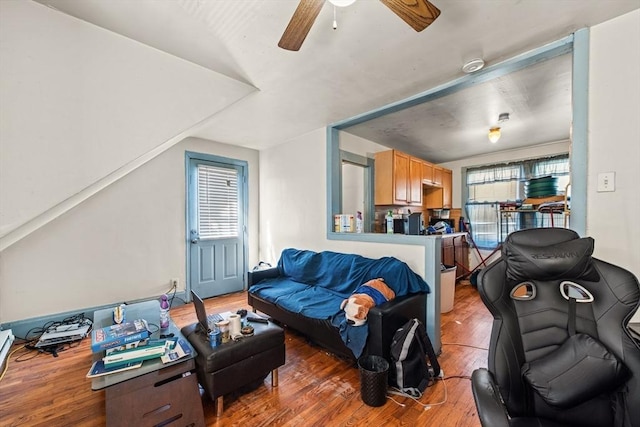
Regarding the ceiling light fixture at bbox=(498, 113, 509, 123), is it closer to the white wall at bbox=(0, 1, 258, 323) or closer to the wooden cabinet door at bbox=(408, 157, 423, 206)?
the wooden cabinet door at bbox=(408, 157, 423, 206)

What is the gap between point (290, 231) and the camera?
4.00 m

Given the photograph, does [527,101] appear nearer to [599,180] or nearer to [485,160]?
[599,180]

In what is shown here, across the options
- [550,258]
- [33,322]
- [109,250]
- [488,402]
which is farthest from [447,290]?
[33,322]

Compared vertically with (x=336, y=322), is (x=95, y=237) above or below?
above

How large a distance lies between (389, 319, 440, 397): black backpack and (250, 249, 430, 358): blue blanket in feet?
0.81

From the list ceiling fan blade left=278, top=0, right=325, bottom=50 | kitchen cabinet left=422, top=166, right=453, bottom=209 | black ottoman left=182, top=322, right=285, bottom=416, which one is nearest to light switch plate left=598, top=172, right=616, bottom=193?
ceiling fan blade left=278, top=0, right=325, bottom=50

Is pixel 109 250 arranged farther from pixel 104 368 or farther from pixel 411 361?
pixel 411 361

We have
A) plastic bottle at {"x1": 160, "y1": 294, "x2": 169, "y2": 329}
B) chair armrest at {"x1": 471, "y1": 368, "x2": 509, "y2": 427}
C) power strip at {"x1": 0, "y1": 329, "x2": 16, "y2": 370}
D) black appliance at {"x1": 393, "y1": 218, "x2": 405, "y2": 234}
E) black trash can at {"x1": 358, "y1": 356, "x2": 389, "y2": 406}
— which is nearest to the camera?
chair armrest at {"x1": 471, "y1": 368, "x2": 509, "y2": 427}

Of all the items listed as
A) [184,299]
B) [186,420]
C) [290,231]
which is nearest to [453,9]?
[186,420]

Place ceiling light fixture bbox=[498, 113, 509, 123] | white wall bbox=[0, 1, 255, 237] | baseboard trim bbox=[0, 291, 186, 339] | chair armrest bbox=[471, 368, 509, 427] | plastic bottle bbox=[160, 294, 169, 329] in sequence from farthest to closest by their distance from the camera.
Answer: ceiling light fixture bbox=[498, 113, 509, 123], baseboard trim bbox=[0, 291, 186, 339], plastic bottle bbox=[160, 294, 169, 329], white wall bbox=[0, 1, 255, 237], chair armrest bbox=[471, 368, 509, 427]

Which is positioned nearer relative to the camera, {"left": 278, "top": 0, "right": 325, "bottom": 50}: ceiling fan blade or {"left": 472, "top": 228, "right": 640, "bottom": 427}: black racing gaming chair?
{"left": 472, "top": 228, "right": 640, "bottom": 427}: black racing gaming chair

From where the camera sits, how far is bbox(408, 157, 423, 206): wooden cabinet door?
4.11m

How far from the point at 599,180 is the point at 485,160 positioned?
3564 mm

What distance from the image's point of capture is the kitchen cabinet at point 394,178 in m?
3.77
